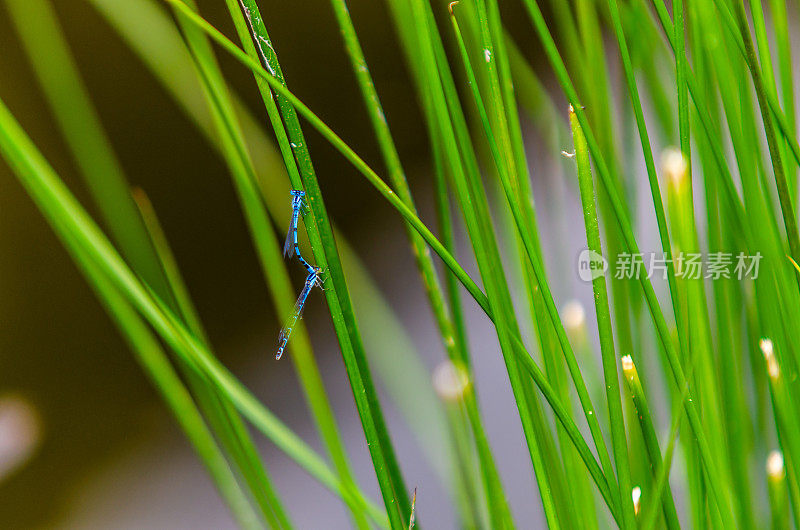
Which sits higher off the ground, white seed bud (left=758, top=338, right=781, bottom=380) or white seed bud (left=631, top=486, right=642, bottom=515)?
white seed bud (left=758, top=338, right=781, bottom=380)

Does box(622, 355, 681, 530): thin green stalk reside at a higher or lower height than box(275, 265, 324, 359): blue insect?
lower

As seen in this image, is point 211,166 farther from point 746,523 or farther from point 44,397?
point 746,523

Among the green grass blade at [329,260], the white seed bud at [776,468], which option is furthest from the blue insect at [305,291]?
the white seed bud at [776,468]

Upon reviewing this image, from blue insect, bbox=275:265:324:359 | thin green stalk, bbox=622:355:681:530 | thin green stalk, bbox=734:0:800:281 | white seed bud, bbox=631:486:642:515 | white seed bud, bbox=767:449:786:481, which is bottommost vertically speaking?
white seed bud, bbox=631:486:642:515

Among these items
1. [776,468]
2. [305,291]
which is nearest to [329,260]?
[305,291]

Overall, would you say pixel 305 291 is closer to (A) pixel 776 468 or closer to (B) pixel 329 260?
(B) pixel 329 260

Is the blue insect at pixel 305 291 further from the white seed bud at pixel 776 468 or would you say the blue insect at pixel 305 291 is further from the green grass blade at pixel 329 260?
the white seed bud at pixel 776 468

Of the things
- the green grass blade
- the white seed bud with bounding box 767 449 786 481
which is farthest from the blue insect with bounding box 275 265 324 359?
the white seed bud with bounding box 767 449 786 481

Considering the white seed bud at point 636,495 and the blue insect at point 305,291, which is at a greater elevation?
the blue insect at point 305,291

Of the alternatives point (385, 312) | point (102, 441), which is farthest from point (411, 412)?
point (102, 441)

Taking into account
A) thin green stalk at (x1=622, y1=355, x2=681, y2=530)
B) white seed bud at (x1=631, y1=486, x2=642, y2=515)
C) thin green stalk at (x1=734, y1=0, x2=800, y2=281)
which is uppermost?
thin green stalk at (x1=734, y1=0, x2=800, y2=281)

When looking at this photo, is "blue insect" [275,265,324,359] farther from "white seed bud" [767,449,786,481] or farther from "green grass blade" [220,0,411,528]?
"white seed bud" [767,449,786,481]
